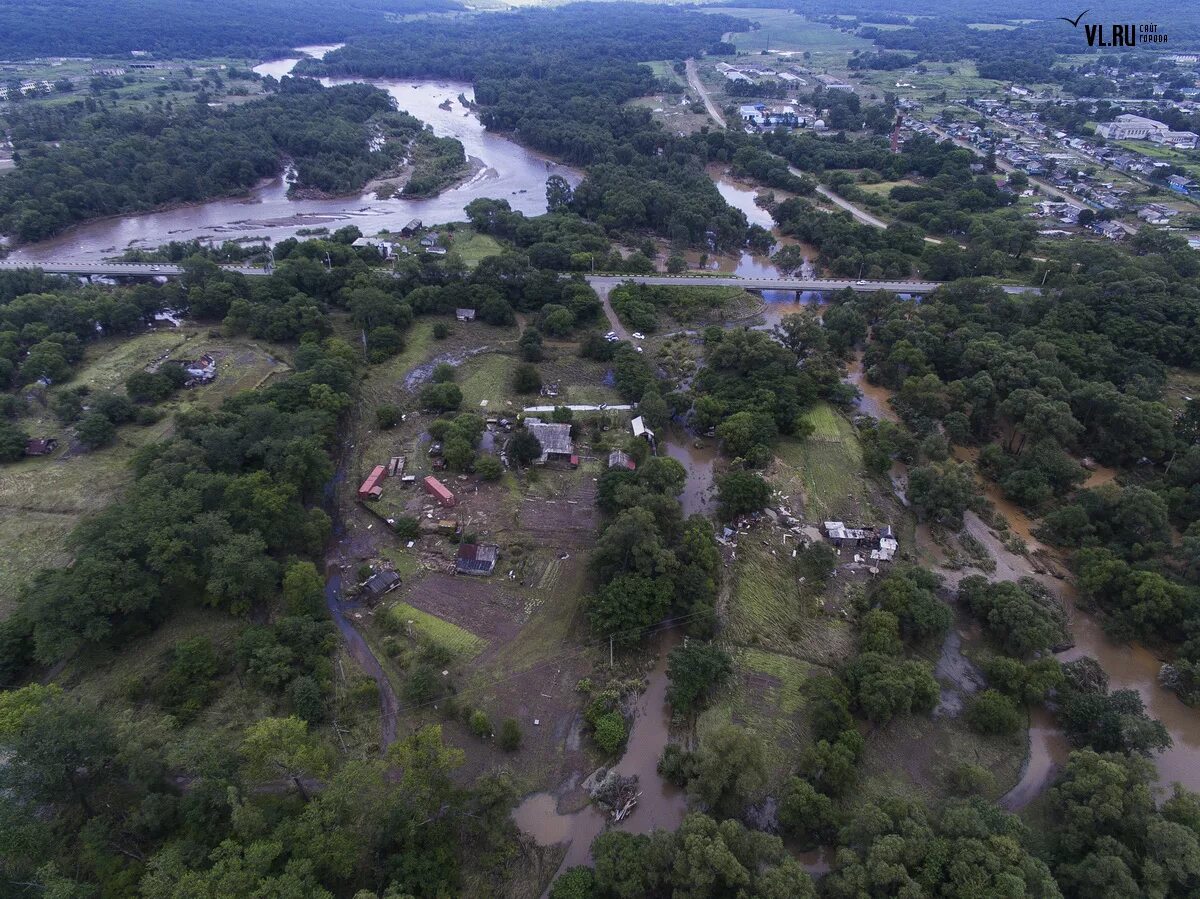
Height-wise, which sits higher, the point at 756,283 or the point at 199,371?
the point at 756,283

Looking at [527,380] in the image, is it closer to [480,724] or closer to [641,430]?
[641,430]

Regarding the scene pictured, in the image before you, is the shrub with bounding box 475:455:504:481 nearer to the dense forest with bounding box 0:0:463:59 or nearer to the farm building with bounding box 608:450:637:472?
the farm building with bounding box 608:450:637:472

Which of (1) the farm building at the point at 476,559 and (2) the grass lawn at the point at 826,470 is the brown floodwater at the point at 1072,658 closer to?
(2) the grass lawn at the point at 826,470

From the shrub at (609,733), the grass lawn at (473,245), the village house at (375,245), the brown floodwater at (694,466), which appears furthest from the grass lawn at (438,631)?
the village house at (375,245)

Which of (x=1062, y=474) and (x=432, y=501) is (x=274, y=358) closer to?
(x=432, y=501)

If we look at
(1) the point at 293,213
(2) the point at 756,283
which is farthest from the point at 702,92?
(2) the point at 756,283

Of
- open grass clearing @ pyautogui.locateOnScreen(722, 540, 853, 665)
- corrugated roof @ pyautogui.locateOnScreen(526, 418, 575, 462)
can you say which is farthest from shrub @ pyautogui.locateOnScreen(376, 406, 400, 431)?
open grass clearing @ pyautogui.locateOnScreen(722, 540, 853, 665)
